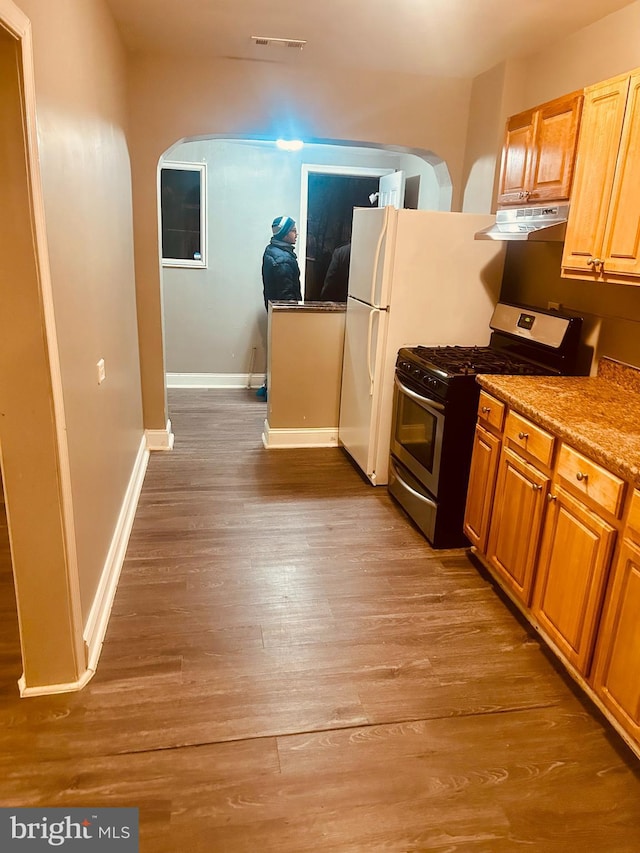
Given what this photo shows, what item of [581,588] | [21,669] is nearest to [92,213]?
[21,669]

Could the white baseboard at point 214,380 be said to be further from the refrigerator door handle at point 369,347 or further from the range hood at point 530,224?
the range hood at point 530,224

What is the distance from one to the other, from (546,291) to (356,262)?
1235 mm

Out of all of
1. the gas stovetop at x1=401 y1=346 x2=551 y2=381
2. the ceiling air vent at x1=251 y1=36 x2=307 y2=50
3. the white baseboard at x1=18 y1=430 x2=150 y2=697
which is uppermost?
the ceiling air vent at x1=251 y1=36 x2=307 y2=50

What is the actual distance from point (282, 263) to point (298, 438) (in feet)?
5.50

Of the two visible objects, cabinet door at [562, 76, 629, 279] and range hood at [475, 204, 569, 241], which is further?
range hood at [475, 204, 569, 241]

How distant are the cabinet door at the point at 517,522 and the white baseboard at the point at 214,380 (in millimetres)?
3864

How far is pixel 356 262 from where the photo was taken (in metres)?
3.96

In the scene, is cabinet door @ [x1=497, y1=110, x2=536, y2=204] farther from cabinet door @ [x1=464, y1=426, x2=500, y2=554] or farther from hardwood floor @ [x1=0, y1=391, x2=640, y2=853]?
hardwood floor @ [x1=0, y1=391, x2=640, y2=853]

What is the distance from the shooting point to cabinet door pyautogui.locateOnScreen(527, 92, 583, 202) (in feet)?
8.52

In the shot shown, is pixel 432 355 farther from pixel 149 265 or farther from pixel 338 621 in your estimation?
pixel 149 265

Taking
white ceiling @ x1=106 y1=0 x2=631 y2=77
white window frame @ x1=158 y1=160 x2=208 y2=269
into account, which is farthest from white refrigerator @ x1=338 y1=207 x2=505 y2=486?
white window frame @ x1=158 y1=160 x2=208 y2=269

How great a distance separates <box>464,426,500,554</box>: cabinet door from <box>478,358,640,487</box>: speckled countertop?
0.23m

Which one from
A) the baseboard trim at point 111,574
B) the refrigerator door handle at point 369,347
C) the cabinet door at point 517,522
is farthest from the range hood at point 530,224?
the baseboard trim at point 111,574

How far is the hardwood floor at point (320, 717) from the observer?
5.43 ft
